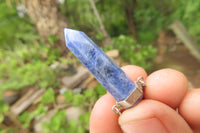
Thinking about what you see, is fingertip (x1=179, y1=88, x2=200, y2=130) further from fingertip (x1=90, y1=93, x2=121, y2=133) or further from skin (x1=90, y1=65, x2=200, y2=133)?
fingertip (x1=90, y1=93, x2=121, y2=133)

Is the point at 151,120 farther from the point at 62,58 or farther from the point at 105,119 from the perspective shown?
the point at 62,58

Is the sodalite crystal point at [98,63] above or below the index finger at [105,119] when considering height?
above

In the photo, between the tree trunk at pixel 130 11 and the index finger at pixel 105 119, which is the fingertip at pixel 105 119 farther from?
the tree trunk at pixel 130 11

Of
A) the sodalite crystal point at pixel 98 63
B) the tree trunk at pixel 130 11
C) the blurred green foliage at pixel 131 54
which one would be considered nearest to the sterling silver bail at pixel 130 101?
the sodalite crystal point at pixel 98 63

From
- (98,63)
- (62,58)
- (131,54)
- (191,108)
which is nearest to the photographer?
(98,63)

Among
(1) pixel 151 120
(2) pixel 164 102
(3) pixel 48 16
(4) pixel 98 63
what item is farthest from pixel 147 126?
(3) pixel 48 16

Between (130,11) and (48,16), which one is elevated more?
(48,16)

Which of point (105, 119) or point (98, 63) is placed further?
point (105, 119)
